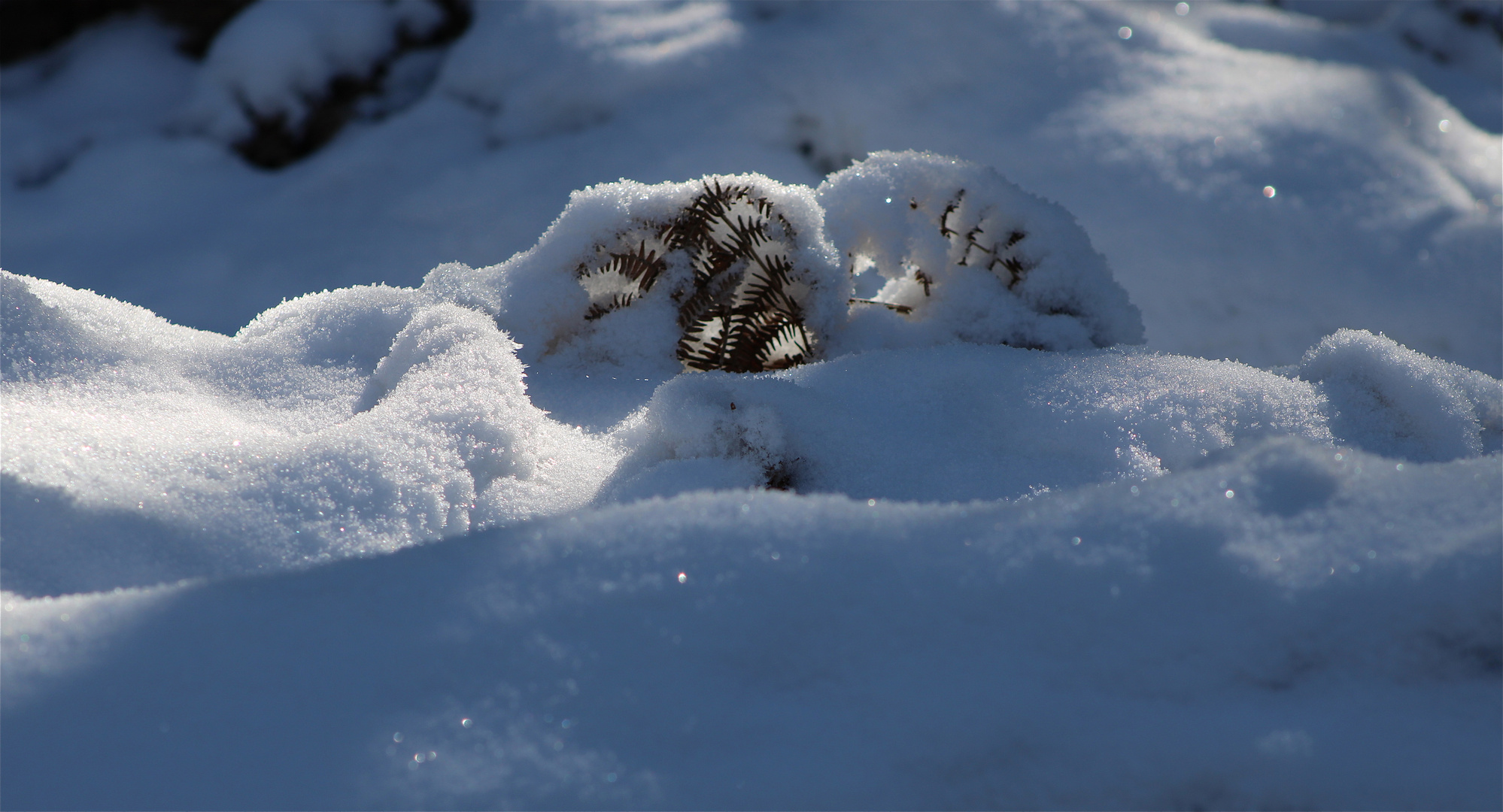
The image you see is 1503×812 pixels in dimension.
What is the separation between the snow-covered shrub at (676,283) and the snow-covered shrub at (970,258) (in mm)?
86

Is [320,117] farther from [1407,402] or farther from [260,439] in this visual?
[1407,402]

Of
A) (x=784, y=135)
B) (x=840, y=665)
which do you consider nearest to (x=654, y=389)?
(x=840, y=665)

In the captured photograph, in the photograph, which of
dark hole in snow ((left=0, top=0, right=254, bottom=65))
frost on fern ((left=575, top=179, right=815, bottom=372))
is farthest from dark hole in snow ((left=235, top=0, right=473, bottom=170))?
frost on fern ((left=575, top=179, right=815, bottom=372))

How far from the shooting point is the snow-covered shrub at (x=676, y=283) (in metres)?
1.55

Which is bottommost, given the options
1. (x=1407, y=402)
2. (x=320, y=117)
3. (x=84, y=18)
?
(x=1407, y=402)

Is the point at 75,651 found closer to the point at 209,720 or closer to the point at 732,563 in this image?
the point at 209,720

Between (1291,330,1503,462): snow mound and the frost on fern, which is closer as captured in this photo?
(1291,330,1503,462): snow mound

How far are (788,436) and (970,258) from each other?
0.59 metres

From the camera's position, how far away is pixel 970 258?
1602mm

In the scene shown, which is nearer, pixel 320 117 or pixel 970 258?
pixel 970 258

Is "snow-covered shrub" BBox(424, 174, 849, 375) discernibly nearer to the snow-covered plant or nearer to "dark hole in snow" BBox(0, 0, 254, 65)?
the snow-covered plant

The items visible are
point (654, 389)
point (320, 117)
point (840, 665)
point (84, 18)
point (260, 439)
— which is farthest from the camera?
point (84, 18)

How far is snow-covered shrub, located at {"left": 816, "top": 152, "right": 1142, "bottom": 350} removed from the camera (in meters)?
1.54

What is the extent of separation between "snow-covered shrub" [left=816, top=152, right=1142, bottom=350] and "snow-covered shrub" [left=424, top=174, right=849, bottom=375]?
0.28 feet
